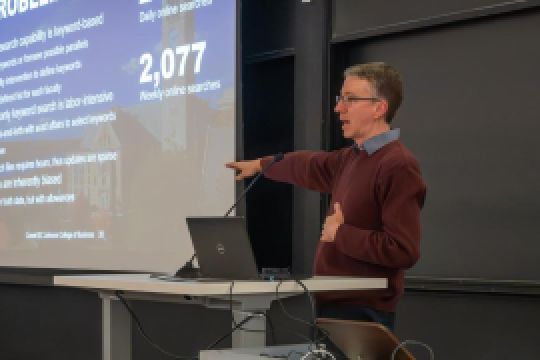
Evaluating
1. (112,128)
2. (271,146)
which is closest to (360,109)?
(271,146)

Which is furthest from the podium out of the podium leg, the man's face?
the man's face

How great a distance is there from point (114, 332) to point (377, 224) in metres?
1.00

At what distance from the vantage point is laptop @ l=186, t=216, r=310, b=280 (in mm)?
2129

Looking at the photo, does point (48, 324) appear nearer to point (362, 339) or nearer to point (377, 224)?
point (377, 224)

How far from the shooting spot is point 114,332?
281 cm

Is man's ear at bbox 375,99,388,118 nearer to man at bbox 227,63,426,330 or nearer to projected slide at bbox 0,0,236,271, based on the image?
man at bbox 227,63,426,330

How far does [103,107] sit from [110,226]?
2.10 feet

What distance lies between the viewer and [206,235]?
2197mm

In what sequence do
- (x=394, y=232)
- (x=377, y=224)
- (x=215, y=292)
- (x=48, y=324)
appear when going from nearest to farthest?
(x=215, y=292), (x=394, y=232), (x=377, y=224), (x=48, y=324)

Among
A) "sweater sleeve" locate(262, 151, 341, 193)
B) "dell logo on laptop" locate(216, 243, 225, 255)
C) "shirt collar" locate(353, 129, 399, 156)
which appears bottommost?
"dell logo on laptop" locate(216, 243, 225, 255)

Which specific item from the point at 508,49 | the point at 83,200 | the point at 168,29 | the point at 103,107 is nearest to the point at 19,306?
the point at 83,200

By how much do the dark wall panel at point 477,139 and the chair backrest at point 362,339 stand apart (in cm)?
126

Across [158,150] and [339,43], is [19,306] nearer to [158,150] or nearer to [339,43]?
[158,150]

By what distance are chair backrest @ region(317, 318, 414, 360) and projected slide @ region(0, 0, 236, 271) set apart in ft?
5.90
